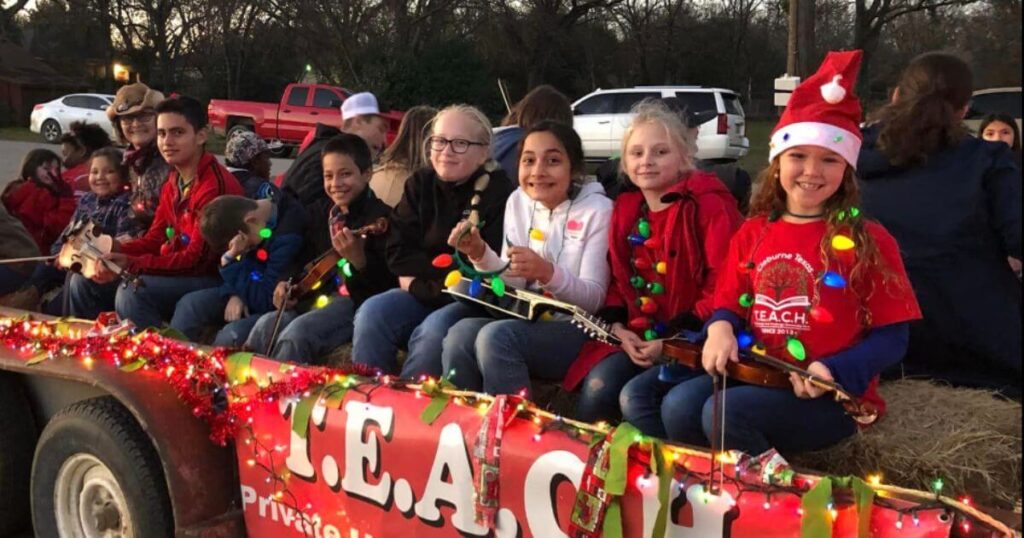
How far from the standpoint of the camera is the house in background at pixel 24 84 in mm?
43188

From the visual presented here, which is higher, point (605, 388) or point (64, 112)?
point (64, 112)

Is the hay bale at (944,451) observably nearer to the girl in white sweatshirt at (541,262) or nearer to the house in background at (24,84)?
the girl in white sweatshirt at (541,262)

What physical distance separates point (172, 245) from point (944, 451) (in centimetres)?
350

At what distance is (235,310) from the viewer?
4.00m

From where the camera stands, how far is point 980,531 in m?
1.76

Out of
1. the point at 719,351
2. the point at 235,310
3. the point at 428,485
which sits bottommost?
the point at 428,485

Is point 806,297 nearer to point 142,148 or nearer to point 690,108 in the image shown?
point 142,148

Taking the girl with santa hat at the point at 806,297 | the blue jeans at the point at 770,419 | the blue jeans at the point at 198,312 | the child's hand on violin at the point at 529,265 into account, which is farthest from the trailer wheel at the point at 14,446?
the blue jeans at the point at 770,419

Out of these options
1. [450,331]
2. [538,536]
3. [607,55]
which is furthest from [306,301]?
[607,55]

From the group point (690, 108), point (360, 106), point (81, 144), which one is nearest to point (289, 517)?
point (360, 106)

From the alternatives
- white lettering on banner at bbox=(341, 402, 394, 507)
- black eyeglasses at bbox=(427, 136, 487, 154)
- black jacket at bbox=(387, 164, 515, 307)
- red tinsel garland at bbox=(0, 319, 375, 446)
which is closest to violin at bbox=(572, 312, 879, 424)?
white lettering on banner at bbox=(341, 402, 394, 507)

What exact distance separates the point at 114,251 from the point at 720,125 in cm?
1746

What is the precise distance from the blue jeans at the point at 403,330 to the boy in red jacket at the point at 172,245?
3.75 feet

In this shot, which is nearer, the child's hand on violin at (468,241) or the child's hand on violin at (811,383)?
the child's hand on violin at (811,383)
